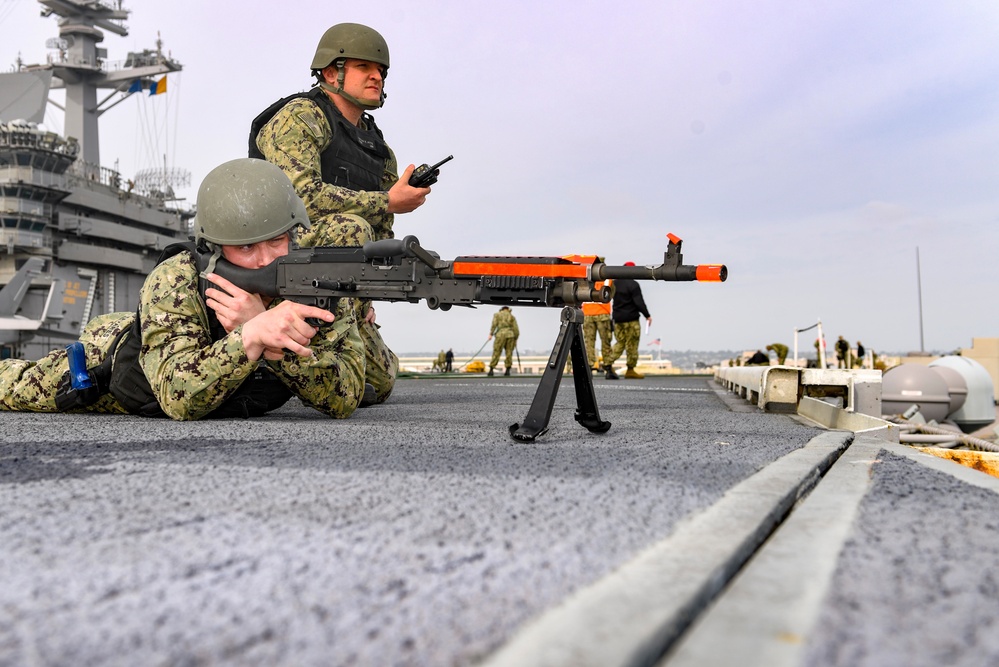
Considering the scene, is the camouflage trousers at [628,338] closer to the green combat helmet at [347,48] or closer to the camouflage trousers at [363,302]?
the camouflage trousers at [363,302]

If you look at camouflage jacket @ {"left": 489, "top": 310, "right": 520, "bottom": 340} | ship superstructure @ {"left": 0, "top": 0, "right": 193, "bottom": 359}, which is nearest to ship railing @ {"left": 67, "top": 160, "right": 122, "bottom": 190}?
ship superstructure @ {"left": 0, "top": 0, "right": 193, "bottom": 359}

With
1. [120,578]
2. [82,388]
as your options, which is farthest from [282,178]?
[120,578]

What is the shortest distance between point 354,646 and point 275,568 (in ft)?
1.04

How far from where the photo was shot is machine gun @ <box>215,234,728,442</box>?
8.97 ft

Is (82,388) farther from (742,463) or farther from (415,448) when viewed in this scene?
(742,463)

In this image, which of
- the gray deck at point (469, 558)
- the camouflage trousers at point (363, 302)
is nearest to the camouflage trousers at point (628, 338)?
the camouflage trousers at point (363, 302)

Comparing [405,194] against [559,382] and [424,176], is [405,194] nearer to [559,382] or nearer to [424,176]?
[424,176]

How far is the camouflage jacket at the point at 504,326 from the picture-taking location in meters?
17.3

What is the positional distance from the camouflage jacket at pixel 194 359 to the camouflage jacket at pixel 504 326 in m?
13.8

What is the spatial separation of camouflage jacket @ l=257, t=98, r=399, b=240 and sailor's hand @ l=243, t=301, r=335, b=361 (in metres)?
1.28

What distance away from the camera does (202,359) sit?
308 centimetres

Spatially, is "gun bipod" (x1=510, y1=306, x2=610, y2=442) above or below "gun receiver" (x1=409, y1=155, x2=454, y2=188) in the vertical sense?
below

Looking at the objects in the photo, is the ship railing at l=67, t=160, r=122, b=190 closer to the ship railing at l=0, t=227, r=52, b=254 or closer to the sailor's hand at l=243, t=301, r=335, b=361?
the ship railing at l=0, t=227, r=52, b=254

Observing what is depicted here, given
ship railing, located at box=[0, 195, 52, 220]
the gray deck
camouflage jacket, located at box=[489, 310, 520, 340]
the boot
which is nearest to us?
the gray deck
